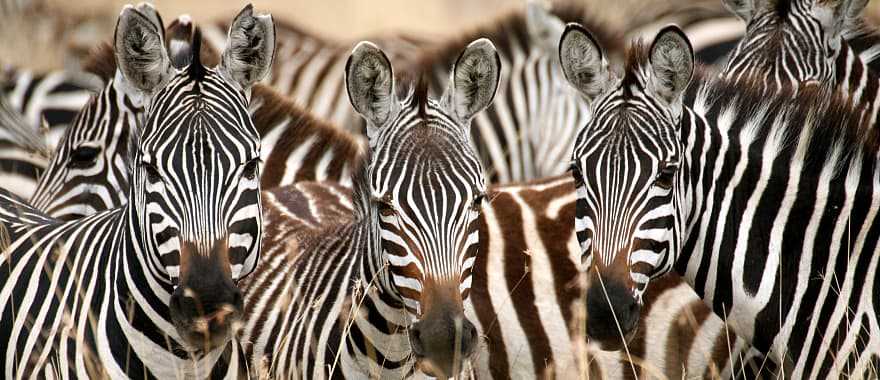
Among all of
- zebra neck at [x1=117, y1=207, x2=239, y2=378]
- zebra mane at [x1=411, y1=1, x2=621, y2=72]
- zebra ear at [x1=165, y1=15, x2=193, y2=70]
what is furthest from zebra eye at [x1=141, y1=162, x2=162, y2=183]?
zebra mane at [x1=411, y1=1, x2=621, y2=72]

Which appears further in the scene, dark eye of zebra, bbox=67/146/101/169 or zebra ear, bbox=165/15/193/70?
dark eye of zebra, bbox=67/146/101/169

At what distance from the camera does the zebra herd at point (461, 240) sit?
182 inches

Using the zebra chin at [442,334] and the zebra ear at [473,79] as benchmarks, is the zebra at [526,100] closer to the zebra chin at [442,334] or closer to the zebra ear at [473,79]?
the zebra ear at [473,79]

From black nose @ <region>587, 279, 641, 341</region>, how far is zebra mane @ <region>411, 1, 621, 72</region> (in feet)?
16.6

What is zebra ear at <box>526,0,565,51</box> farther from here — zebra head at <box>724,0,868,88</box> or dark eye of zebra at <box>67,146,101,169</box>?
dark eye of zebra at <box>67,146,101,169</box>

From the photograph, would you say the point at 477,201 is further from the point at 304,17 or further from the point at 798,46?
the point at 304,17

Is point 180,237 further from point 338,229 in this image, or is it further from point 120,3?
point 120,3

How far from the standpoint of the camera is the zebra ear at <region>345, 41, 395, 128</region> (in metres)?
5.00

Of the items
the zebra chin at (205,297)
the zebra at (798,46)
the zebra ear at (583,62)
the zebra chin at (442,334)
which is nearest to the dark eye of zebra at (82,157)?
the zebra chin at (205,297)

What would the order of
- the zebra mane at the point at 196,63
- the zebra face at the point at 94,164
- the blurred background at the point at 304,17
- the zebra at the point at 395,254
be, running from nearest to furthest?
the zebra at the point at 395,254 → the zebra mane at the point at 196,63 → the zebra face at the point at 94,164 → the blurred background at the point at 304,17

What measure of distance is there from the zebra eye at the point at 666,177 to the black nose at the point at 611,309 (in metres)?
0.50

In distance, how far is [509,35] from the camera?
1084 centimetres

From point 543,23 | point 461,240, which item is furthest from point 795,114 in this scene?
point 543,23

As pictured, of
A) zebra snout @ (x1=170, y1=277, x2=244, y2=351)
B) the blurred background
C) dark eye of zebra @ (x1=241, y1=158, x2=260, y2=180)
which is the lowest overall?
zebra snout @ (x1=170, y1=277, x2=244, y2=351)
